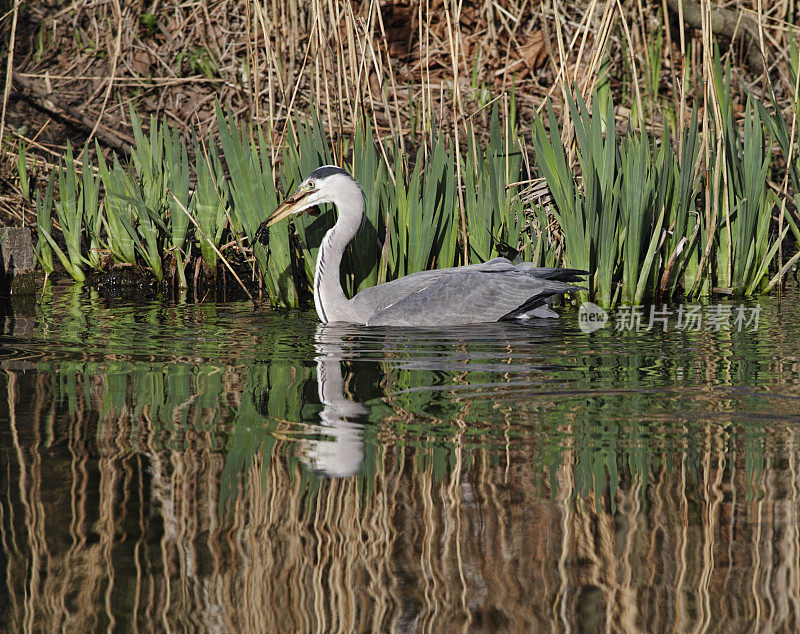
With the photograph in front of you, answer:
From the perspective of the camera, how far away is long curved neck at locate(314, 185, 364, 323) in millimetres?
5375

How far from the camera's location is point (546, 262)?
578 centimetres

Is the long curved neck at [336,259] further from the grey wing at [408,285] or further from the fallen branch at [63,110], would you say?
the fallen branch at [63,110]

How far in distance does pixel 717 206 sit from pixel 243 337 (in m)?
2.61

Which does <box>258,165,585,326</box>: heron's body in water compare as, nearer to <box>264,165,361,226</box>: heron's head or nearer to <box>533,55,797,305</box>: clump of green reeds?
<box>264,165,361,226</box>: heron's head

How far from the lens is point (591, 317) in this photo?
5.38 m

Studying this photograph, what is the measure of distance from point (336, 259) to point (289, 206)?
0.38 metres

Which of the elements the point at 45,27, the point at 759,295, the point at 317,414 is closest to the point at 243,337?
the point at 317,414

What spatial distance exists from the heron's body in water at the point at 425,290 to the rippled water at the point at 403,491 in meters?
0.84

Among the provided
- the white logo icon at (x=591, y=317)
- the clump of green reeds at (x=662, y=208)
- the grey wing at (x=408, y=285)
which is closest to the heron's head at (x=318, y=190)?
the grey wing at (x=408, y=285)

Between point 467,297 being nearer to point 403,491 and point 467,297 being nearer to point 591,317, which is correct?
point 591,317

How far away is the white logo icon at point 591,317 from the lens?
5.13 metres

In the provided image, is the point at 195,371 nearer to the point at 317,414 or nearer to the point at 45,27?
the point at 317,414

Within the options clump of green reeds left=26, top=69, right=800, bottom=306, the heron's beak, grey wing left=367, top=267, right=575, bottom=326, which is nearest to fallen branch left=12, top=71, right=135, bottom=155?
clump of green reeds left=26, top=69, right=800, bottom=306

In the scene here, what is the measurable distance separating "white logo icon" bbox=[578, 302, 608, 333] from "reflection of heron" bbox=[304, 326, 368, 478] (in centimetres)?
138
